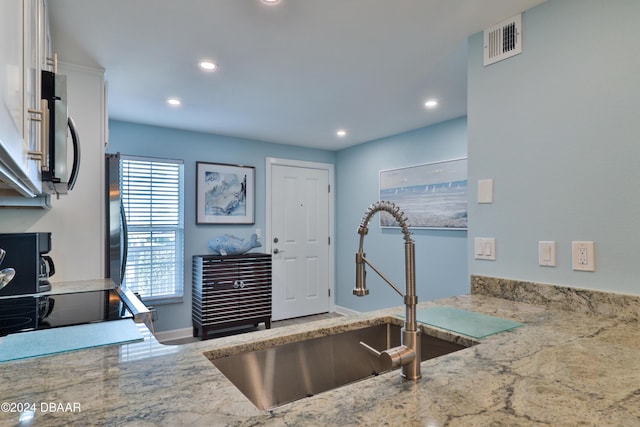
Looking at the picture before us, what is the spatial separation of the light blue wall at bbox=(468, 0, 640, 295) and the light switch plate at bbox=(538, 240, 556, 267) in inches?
0.9

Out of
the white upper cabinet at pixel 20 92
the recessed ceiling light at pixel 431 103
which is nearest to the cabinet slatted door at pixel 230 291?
the recessed ceiling light at pixel 431 103

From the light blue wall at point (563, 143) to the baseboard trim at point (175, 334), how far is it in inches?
124

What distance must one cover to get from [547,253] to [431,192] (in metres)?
2.15

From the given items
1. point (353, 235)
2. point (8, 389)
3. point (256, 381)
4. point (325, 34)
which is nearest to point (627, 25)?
point (325, 34)

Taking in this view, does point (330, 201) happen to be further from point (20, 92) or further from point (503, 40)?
point (20, 92)

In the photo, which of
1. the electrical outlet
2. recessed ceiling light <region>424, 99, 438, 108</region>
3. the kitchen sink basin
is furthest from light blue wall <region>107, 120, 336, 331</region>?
the electrical outlet

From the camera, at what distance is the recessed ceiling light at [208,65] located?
2299 mm

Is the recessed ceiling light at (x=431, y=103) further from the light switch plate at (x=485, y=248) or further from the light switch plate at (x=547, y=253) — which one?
the light switch plate at (x=547, y=253)

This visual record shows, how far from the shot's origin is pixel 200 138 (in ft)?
13.3

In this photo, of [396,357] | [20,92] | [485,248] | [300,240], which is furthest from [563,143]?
[300,240]

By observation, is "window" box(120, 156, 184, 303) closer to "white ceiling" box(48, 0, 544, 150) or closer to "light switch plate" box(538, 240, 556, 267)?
"white ceiling" box(48, 0, 544, 150)

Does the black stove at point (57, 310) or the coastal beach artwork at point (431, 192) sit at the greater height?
the coastal beach artwork at point (431, 192)

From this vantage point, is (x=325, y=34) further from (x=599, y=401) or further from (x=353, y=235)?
(x=353, y=235)

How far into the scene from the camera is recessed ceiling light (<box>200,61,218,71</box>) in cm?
230
